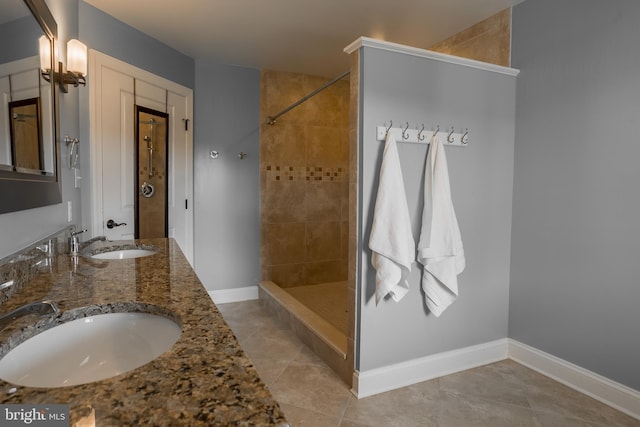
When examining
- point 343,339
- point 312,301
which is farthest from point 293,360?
point 312,301

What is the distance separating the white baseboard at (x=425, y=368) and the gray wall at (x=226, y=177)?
7.09ft

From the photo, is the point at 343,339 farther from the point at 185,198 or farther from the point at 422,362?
the point at 185,198

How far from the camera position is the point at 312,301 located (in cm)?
373

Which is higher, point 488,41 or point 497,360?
point 488,41

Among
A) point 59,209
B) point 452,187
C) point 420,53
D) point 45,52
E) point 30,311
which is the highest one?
point 420,53

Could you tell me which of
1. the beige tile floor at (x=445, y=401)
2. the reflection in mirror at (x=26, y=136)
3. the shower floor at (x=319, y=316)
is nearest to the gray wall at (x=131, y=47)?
the reflection in mirror at (x=26, y=136)

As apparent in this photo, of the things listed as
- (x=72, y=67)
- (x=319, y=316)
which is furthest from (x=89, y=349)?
(x=319, y=316)

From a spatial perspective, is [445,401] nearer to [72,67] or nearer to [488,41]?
[488,41]

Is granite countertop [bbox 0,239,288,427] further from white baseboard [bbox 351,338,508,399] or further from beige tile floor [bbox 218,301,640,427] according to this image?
white baseboard [bbox 351,338,508,399]

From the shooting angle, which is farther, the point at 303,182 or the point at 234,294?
the point at 303,182

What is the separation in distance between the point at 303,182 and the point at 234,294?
57.0 inches

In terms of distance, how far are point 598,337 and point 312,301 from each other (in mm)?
2339

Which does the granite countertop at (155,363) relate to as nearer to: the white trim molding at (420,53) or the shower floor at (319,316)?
the shower floor at (319,316)

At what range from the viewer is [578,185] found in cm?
217
